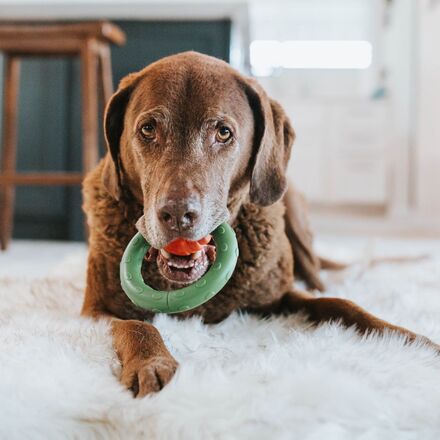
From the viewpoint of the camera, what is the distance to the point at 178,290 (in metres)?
1.20

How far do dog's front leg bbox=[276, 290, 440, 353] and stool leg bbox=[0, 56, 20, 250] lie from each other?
78.4 inches

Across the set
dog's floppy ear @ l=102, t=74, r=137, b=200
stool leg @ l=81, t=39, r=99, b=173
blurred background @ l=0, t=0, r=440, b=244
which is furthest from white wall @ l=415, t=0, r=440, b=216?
dog's floppy ear @ l=102, t=74, r=137, b=200

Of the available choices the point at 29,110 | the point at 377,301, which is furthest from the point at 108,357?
the point at 29,110

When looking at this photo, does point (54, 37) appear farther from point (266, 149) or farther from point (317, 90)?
point (317, 90)

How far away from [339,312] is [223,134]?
0.47 m

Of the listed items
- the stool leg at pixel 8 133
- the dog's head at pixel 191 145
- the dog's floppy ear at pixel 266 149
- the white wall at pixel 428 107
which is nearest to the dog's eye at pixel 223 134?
the dog's head at pixel 191 145

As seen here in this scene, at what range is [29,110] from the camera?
362 centimetres

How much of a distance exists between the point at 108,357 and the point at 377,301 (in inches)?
33.7

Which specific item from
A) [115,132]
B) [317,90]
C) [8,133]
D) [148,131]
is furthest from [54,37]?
[317,90]

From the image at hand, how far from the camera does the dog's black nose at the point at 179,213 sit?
109cm

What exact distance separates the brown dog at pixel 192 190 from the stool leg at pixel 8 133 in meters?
1.69

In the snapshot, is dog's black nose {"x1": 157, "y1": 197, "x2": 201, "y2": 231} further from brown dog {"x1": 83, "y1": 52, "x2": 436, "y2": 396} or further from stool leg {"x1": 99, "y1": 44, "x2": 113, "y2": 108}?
stool leg {"x1": 99, "y1": 44, "x2": 113, "y2": 108}

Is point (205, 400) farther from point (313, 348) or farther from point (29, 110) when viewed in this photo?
point (29, 110)

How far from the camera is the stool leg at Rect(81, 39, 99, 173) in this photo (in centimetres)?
273
